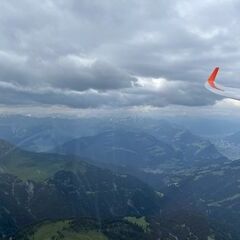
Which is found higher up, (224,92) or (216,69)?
(216,69)

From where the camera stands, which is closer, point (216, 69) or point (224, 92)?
point (224, 92)
